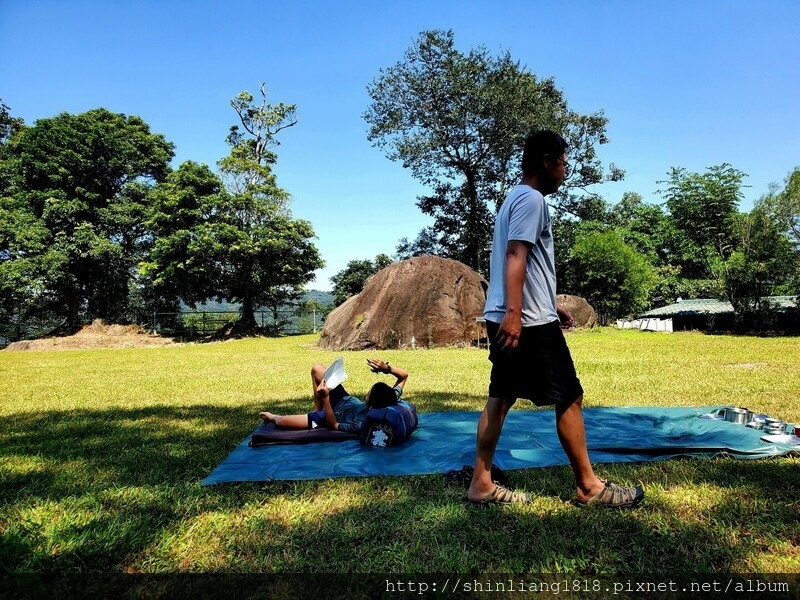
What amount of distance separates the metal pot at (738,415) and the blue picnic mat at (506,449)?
186mm

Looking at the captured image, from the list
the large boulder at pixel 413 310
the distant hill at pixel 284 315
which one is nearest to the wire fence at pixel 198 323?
the distant hill at pixel 284 315

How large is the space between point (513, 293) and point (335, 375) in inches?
95.3

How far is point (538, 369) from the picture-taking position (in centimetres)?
284

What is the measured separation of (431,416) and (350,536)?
3.02 metres

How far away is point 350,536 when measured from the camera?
2.56m

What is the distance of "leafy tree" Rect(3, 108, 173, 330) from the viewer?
23.7m

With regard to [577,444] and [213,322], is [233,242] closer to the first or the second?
[213,322]

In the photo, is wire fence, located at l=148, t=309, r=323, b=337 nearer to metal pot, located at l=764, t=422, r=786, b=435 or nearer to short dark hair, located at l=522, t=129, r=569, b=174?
metal pot, located at l=764, t=422, r=786, b=435

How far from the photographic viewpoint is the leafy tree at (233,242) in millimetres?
24594

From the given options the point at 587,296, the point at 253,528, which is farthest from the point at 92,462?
the point at 587,296

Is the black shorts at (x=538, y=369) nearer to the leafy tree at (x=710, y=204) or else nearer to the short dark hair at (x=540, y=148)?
the short dark hair at (x=540, y=148)

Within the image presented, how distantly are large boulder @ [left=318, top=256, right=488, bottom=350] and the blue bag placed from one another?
1165 cm

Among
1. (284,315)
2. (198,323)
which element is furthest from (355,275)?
(198,323)

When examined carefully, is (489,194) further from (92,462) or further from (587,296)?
(92,462)
